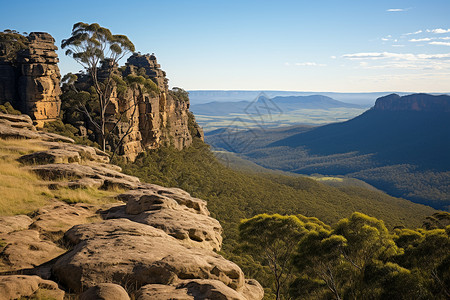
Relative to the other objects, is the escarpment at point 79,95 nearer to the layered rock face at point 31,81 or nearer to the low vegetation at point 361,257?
the layered rock face at point 31,81

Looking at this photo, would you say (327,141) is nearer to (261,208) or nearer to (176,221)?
(261,208)

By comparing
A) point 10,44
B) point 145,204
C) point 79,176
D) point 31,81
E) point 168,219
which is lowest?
point 168,219

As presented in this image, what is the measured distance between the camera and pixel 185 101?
67.4m

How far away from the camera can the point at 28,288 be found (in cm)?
680

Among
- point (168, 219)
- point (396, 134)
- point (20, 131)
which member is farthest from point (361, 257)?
point (396, 134)

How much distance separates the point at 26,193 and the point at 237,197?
113ft

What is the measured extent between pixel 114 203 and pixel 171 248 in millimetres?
5963

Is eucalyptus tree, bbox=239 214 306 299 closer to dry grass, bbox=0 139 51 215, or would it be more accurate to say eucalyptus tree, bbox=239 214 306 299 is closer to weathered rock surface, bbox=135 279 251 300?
dry grass, bbox=0 139 51 215

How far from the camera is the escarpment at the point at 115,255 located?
732 centimetres

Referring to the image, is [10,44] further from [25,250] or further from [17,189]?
[25,250]

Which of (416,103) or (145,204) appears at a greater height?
(416,103)

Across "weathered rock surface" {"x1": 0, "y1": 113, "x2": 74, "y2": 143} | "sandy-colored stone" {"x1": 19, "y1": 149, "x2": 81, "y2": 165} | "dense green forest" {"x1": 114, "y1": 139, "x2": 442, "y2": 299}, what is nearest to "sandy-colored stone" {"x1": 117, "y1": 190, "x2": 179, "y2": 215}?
"sandy-colored stone" {"x1": 19, "y1": 149, "x2": 81, "y2": 165}

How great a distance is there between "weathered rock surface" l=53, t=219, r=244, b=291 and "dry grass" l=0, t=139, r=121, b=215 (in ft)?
10.9

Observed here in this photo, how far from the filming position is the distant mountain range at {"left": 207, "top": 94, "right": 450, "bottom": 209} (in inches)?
4828
